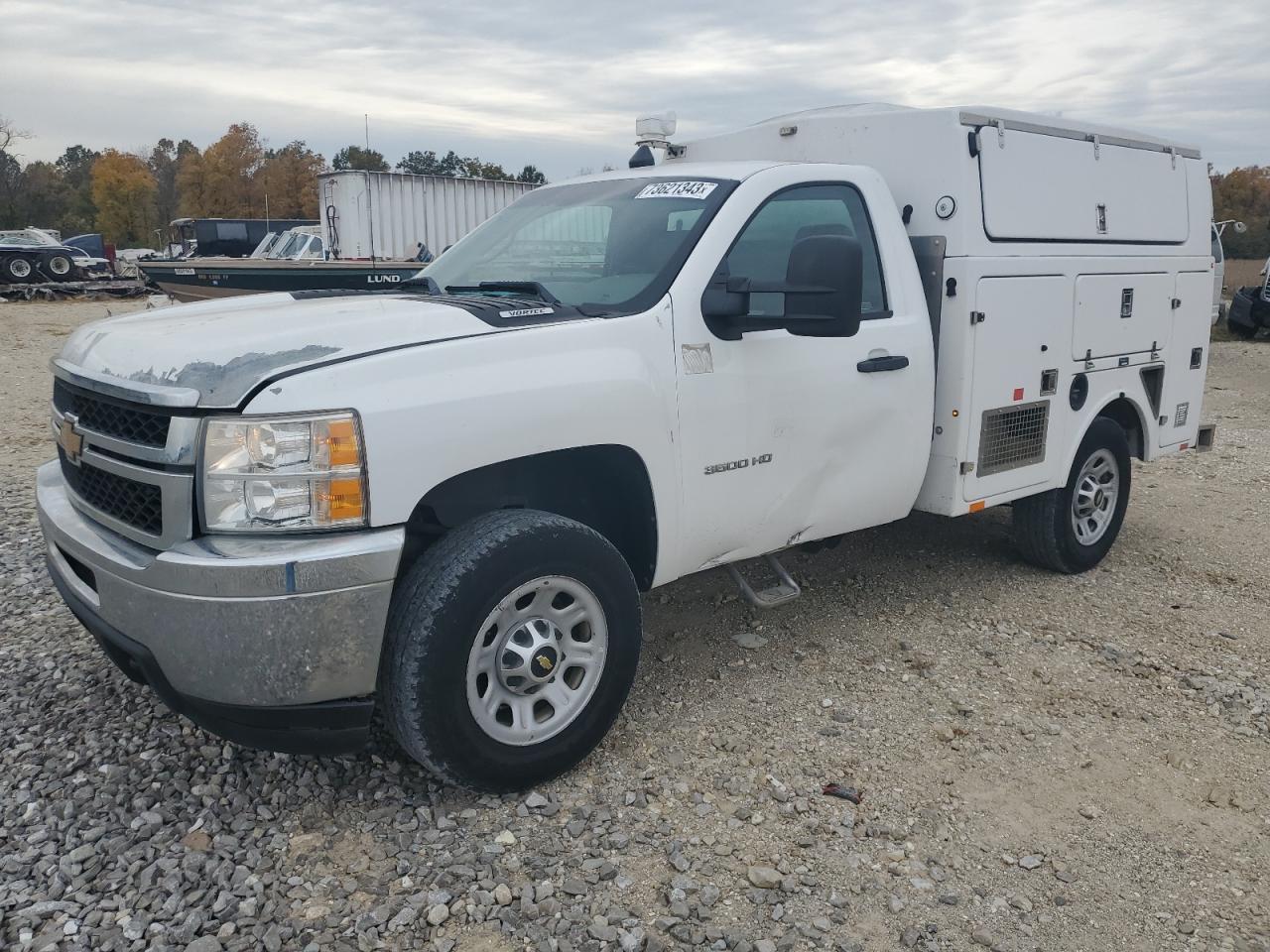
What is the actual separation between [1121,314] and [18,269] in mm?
29575

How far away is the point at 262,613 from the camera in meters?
2.66

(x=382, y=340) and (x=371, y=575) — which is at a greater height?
(x=382, y=340)

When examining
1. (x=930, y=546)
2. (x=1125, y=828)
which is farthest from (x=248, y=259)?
(x=1125, y=828)

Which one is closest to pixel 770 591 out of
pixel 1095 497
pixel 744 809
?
pixel 744 809

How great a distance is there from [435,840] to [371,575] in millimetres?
861

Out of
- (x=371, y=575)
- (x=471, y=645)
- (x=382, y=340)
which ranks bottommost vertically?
(x=471, y=645)

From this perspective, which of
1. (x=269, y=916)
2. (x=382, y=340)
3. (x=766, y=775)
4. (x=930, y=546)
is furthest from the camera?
(x=930, y=546)

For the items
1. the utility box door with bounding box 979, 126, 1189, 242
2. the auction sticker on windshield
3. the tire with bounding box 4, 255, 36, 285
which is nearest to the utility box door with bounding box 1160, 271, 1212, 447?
the utility box door with bounding box 979, 126, 1189, 242

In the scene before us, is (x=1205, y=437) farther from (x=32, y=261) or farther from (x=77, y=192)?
(x=77, y=192)

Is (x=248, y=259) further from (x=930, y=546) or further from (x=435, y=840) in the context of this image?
(x=435, y=840)

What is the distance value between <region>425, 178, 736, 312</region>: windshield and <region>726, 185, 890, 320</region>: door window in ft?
0.65

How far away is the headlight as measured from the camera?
2.68 metres

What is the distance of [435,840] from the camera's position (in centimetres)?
302

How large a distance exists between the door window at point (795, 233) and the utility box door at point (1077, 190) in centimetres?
65
